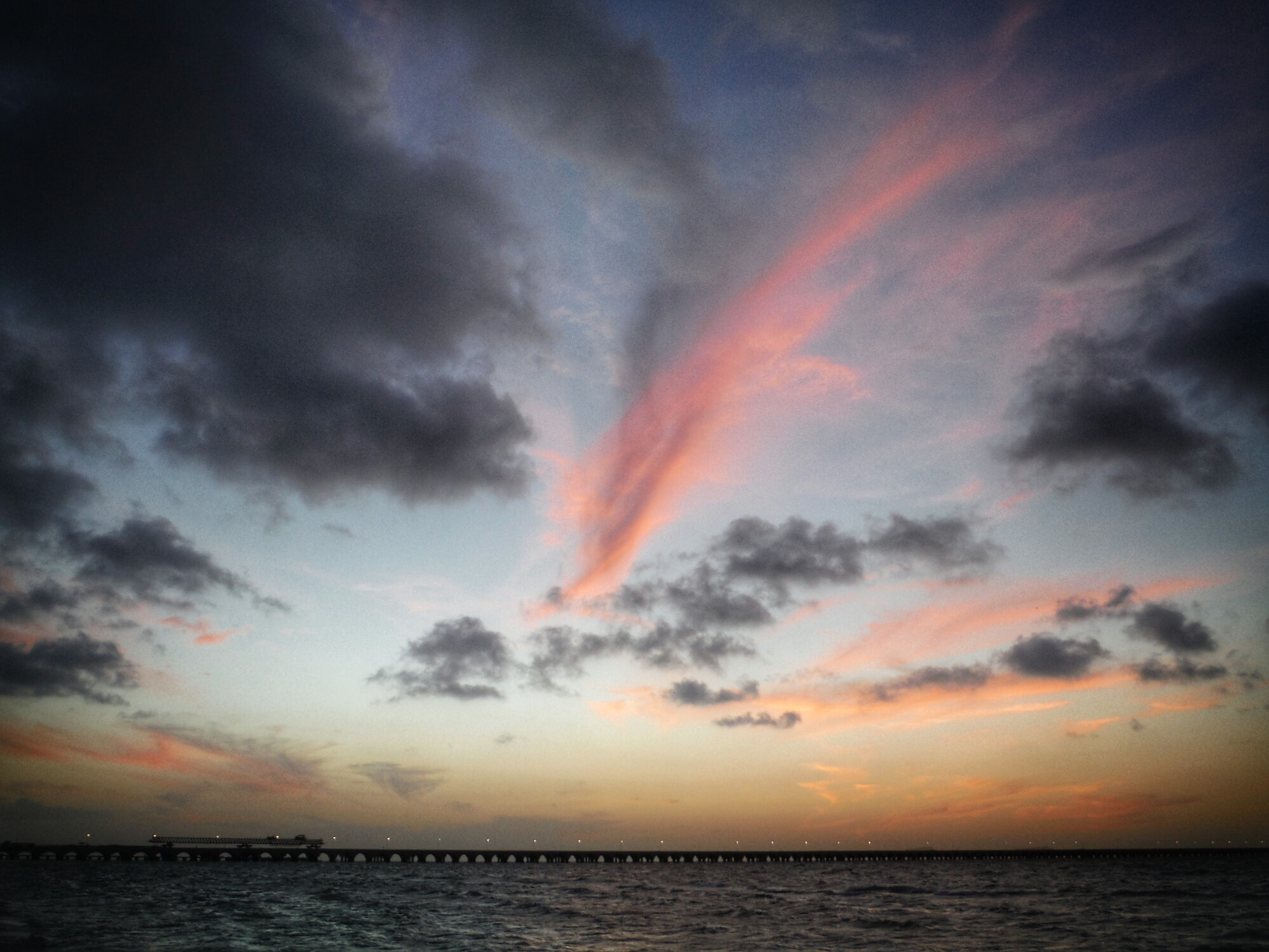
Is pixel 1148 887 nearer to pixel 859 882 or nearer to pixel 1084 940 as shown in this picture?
pixel 859 882

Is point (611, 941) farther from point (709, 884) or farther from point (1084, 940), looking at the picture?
point (709, 884)

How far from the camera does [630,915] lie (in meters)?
59.2

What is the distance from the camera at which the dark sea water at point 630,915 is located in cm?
4088

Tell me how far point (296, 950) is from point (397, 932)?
34.3ft

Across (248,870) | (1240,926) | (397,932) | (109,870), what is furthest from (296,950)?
(248,870)

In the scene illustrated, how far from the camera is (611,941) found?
42.9 m

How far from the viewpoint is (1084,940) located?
136ft

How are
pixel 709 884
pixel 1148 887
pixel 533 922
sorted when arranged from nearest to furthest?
pixel 533 922 → pixel 1148 887 → pixel 709 884

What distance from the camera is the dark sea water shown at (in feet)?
134

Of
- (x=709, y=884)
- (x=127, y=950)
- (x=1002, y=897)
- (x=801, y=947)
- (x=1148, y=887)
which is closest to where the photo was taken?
(x=127, y=950)

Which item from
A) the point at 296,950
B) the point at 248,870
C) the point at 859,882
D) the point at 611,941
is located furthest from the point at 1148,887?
the point at 248,870

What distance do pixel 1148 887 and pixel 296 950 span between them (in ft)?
307

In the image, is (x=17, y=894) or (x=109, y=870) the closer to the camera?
(x=17, y=894)

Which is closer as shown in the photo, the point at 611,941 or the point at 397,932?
the point at 611,941
